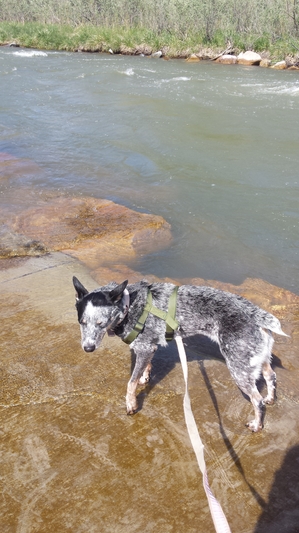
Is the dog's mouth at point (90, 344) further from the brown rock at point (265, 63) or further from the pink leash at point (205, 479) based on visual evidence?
the brown rock at point (265, 63)

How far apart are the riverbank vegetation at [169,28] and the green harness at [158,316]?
2698 cm

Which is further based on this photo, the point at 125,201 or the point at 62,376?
the point at 125,201

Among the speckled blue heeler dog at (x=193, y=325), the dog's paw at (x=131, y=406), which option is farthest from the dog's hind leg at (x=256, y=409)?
the dog's paw at (x=131, y=406)

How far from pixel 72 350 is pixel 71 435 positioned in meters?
1.15

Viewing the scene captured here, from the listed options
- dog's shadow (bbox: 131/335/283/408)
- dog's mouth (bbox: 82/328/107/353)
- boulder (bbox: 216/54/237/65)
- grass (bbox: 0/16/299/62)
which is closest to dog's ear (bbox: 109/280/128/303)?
dog's mouth (bbox: 82/328/107/353)

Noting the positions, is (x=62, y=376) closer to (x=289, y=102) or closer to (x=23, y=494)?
(x=23, y=494)

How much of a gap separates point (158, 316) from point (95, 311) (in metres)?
0.67

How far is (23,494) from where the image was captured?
123 inches

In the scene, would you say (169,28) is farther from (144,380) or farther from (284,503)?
(284,503)

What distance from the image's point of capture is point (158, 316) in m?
4.02

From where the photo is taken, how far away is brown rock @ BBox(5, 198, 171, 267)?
7.08 m

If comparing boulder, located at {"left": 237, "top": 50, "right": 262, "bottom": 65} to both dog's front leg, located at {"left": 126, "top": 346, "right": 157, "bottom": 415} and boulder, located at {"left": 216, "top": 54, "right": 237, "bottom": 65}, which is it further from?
dog's front leg, located at {"left": 126, "top": 346, "right": 157, "bottom": 415}

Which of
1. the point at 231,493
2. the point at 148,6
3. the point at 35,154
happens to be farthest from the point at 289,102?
the point at 148,6

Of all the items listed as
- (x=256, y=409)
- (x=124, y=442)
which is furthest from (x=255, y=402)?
(x=124, y=442)
